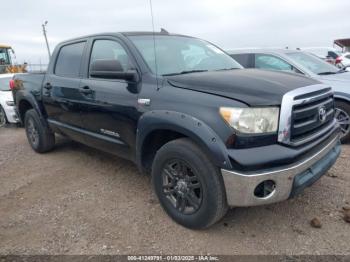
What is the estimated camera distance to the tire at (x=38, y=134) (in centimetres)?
545

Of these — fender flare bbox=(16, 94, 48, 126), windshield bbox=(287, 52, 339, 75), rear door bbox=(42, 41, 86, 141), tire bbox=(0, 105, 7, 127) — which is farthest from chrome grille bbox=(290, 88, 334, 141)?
tire bbox=(0, 105, 7, 127)

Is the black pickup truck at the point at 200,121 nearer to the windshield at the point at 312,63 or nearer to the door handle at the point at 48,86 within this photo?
the door handle at the point at 48,86

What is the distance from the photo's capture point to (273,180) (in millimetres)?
2600

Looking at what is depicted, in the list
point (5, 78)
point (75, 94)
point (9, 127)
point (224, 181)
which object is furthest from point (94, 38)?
point (5, 78)

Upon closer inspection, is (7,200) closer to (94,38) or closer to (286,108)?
(94,38)

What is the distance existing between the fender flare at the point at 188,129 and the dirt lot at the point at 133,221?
766 mm

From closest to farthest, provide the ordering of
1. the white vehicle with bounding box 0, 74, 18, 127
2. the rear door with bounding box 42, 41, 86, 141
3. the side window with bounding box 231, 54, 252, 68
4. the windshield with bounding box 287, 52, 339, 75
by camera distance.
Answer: the rear door with bounding box 42, 41, 86, 141 → the windshield with bounding box 287, 52, 339, 75 → the side window with bounding box 231, 54, 252, 68 → the white vehicle with bounding box 0, 74, 18, 127

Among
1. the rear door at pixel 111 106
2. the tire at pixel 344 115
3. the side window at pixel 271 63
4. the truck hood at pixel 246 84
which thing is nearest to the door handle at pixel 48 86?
the rear door at pixel 111 106

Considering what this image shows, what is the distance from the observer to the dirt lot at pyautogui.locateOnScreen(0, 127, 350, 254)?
2863mm

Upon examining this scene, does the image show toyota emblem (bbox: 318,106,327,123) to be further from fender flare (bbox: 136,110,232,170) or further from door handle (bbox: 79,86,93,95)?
door handle (bbox: 79,86,93,95)

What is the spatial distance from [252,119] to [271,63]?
13.4 feet

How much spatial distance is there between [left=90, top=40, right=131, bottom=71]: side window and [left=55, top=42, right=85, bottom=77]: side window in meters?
0.34

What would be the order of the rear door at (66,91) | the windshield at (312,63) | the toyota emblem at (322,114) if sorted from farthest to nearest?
the windshield at (312,63), the rear door at (66,91), the toyota emblem at (322,114)

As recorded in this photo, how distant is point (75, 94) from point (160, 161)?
176 centimetres
